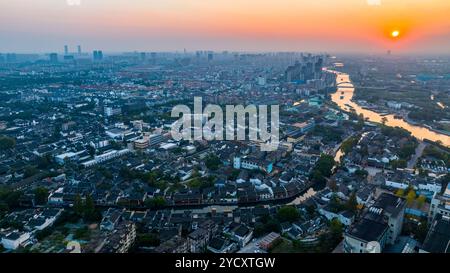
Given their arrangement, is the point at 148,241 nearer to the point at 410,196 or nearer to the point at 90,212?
the point at 90,212

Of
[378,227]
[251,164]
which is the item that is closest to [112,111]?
[251,164]

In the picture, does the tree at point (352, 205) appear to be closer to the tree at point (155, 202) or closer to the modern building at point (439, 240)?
the modern building at point (439, 240)

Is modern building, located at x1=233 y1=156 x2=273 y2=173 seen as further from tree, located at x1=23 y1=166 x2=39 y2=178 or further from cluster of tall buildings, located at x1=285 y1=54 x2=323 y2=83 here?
cluster of tall buildings, located at x1=285 y1=54 x2=323 y2=83

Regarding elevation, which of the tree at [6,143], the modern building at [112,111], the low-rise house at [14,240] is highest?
the modern building at [112,111]

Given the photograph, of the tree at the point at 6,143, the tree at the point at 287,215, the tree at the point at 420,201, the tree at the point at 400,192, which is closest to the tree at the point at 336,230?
the tree at the point at 287,215

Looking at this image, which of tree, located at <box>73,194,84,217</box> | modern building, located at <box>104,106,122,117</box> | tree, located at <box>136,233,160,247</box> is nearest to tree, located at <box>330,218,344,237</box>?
tree, located at <box>136,233,160,247</box>

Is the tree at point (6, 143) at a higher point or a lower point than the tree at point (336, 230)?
higher

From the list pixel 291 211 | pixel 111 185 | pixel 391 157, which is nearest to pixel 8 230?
pixel 111 185
